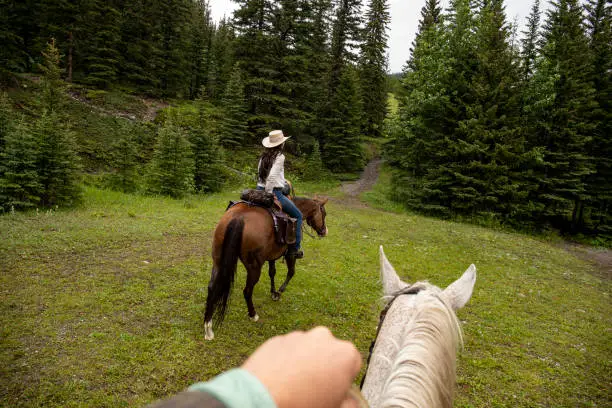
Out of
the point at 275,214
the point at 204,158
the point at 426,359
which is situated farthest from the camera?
the point at 204,158

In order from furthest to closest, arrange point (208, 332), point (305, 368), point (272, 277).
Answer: point (272, 277)
point (208, 332)
point (305, 368)

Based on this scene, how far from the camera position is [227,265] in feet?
14.2

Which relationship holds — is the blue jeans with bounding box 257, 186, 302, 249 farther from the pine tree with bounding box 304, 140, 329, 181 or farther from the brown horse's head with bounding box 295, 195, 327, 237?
the pine tree with bounding box 304, 140, 329, 181

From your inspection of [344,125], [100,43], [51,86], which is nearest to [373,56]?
[344,125]

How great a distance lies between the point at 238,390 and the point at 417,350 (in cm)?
113

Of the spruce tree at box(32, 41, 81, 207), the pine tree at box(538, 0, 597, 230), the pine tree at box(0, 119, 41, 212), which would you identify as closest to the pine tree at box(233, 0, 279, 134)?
the spruce tree at box(32, 41, 81, 207)

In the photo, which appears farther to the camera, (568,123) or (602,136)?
(602,136)

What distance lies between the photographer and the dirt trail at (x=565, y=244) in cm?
1138

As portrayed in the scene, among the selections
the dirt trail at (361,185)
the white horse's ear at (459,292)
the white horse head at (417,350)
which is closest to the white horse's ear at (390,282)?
the white horse head at (417,350)

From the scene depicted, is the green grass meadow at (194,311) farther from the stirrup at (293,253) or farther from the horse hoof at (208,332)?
the stirrup at (293,253)

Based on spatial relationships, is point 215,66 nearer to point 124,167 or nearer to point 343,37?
point 343,37

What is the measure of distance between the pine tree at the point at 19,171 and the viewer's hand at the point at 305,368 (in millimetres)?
10651

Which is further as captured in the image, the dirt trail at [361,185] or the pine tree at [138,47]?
the pine tree at [138,47]

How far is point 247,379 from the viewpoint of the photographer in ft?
1.29
